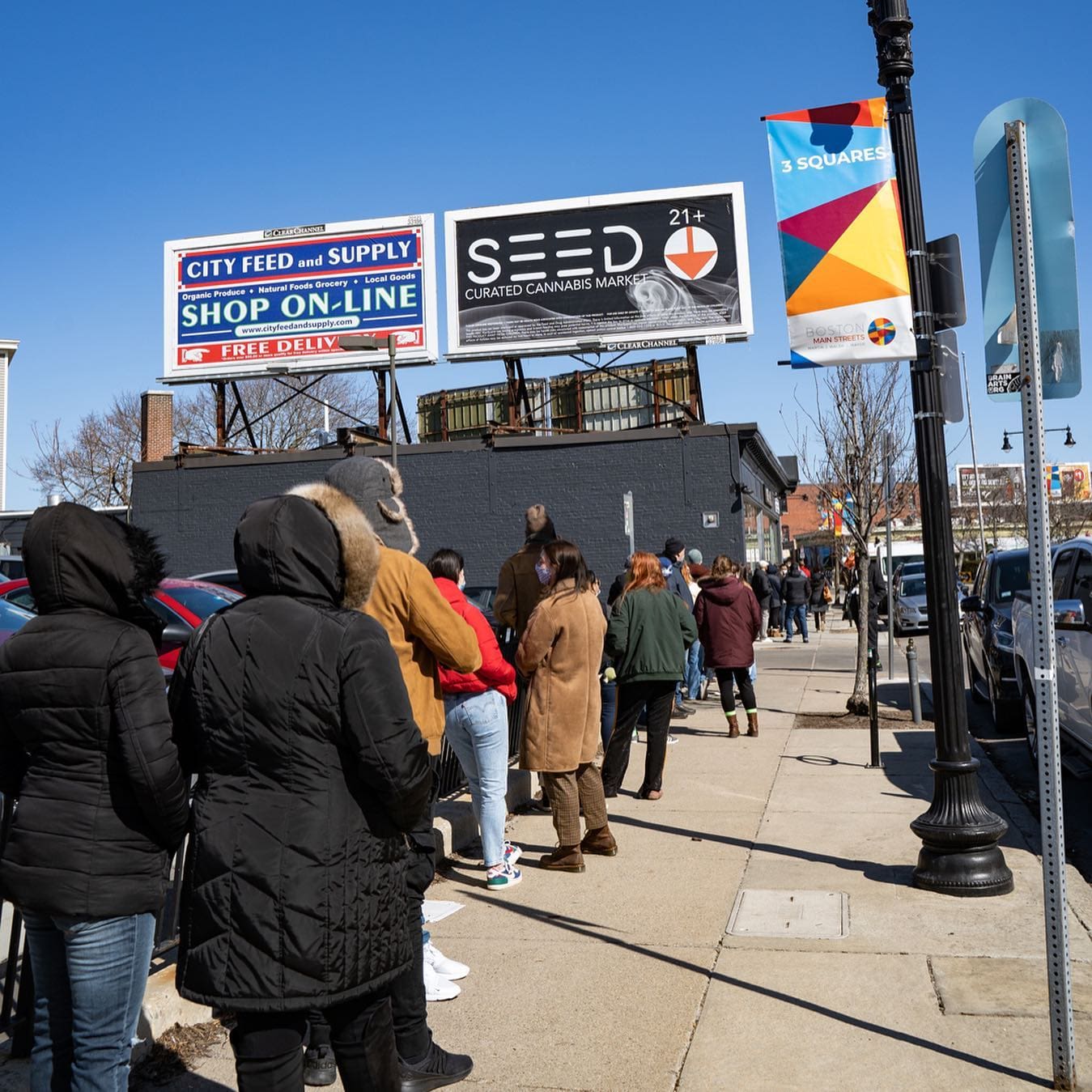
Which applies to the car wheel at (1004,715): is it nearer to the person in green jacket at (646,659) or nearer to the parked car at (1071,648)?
the parked car at (1071,648)

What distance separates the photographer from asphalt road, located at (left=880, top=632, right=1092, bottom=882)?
287 inches

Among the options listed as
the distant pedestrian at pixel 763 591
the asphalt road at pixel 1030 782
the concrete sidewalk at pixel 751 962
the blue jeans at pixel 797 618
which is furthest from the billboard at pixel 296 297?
the concrete sidewalk at pixel 751 962

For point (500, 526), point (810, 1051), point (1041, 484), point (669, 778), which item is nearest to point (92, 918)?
point (810, 1051)

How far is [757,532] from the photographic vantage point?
27.7 m

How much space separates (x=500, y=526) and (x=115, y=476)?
26783 mm

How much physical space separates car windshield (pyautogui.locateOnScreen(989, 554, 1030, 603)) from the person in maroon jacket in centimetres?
324

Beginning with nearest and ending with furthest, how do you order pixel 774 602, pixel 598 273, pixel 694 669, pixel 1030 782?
pixel 1030 782, pixel 694 669, pixel 598 273, pixel 774 602

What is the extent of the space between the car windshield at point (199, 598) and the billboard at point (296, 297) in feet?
42.7

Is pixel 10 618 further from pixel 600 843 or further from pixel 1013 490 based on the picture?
pixel 1013 490

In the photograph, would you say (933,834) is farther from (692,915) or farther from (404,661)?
(404,661)

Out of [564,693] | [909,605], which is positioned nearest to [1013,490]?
[909,605]

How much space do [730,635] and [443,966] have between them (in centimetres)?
697

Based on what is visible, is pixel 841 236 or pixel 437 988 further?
pixel 841 236

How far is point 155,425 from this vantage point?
2708cm
